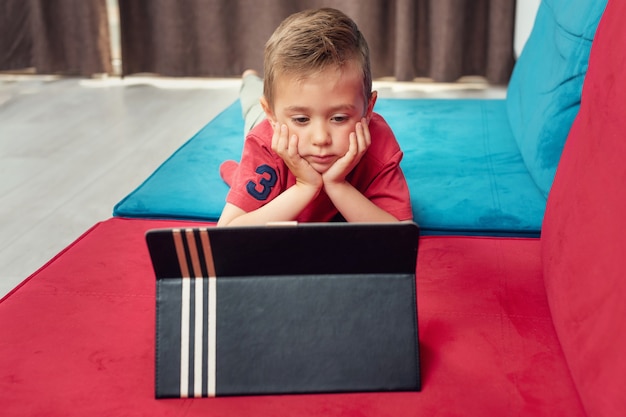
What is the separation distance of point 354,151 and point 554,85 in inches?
26.6

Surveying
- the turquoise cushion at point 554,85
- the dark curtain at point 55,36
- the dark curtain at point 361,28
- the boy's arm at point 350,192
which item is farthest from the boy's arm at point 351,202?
the dark curtain at point 55,36

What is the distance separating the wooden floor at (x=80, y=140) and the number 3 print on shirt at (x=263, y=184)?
63 cm

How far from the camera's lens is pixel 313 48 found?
118 cm

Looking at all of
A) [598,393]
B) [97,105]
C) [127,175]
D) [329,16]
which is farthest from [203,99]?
[598,393]

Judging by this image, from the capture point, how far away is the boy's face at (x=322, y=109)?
118 cm

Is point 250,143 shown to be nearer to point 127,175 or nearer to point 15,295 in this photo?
point 15,295

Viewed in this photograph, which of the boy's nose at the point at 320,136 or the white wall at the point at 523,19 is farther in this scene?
the white wall at the point at 523,19

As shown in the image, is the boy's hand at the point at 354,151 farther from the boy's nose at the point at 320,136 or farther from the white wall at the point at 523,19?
the white wall at the point at 523,19

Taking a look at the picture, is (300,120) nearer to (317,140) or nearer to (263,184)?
(317,140)

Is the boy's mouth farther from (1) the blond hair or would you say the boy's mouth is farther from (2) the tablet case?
(2) the tablet case

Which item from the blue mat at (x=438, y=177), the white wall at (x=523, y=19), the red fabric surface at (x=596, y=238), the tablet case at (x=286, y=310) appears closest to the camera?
the red fabric surface at (x=596, y=238)

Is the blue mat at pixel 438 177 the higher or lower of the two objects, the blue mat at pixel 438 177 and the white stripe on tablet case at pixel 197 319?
the lower

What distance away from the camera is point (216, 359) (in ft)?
3.13

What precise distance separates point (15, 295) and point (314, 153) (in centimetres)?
57
